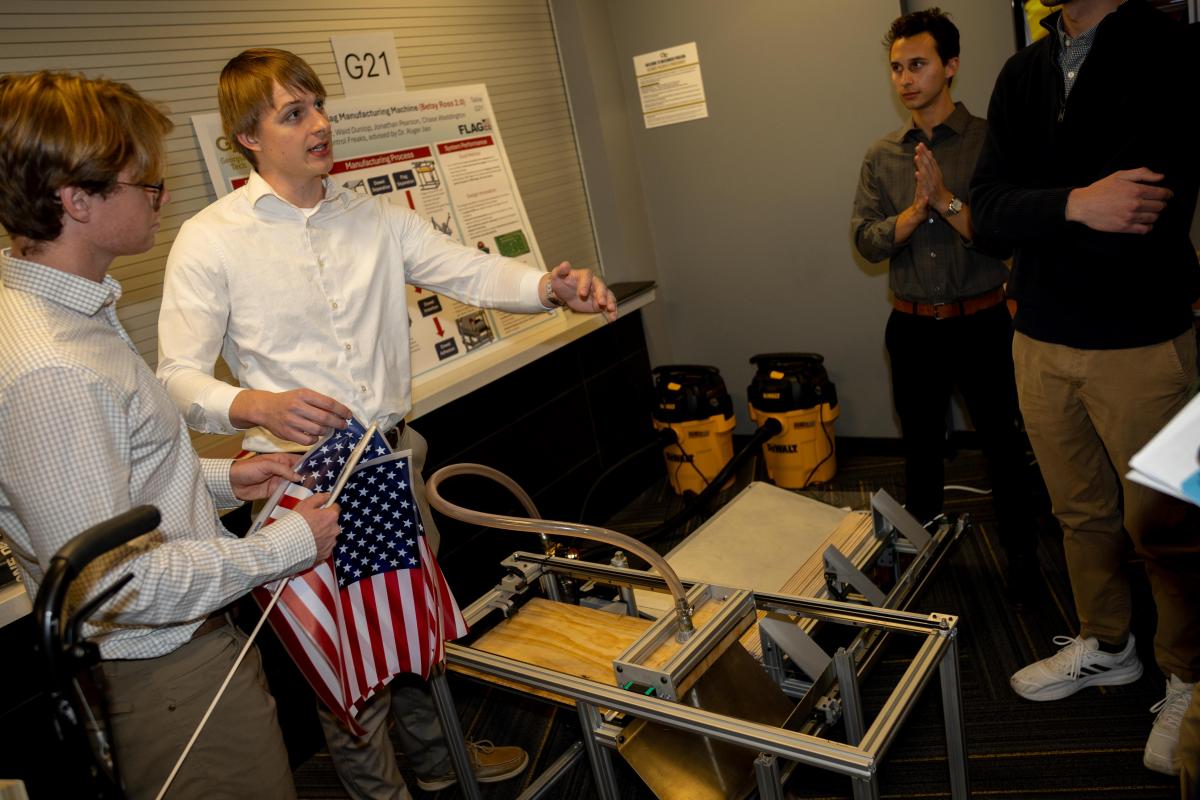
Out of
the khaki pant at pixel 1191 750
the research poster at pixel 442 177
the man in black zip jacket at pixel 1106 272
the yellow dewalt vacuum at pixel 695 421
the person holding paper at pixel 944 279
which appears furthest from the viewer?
the yellow dewalt vacuum at pixel 695 421

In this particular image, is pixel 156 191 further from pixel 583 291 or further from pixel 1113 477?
pixel 1113 477

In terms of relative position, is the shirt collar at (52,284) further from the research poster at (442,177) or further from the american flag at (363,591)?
the research poster at (442,177)

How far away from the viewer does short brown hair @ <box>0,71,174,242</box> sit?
1292mm

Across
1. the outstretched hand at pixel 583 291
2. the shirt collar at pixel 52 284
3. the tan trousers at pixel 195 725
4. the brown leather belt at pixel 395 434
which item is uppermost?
the shirt collar at pixel 52 284

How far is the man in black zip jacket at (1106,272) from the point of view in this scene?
6.42 ft

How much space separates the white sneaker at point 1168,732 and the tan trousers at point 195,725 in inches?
78.5

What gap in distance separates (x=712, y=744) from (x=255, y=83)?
186 cm

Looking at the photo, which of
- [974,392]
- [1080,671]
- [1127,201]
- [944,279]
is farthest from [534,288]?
[1080,671]

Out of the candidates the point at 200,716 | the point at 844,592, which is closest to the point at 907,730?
the point at 844,592

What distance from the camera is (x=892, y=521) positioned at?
2664 millimetres

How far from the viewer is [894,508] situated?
106 inches

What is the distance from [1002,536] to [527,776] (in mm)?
1745

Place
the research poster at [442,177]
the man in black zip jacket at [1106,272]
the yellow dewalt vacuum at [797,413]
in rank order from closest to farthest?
the man in black zip jacket at [1106,272] < the research poster at [442,177] < the yellow dewalt vacuum at [797,413]

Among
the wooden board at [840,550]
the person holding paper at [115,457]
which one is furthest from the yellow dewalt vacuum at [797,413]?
the person holding paper at [115,457]
